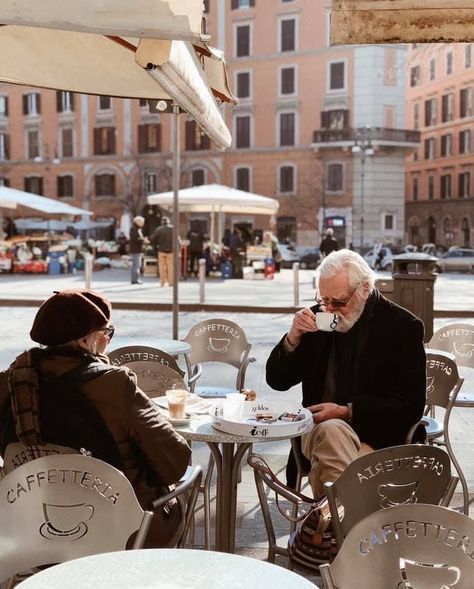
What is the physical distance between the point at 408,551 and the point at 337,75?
47193mm

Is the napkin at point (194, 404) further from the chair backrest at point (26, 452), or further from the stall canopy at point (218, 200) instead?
the stall canopy at point (218, 200)

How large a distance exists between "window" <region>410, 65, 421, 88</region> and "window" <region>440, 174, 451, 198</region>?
758cm

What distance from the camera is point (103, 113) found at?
52.5 m

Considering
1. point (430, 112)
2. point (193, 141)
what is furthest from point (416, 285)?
point (430, 112)

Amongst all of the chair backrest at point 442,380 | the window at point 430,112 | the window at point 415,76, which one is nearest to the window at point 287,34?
the window at point 415,76

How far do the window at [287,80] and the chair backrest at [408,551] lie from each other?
48409 mm

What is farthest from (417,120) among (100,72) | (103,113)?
(100,72)

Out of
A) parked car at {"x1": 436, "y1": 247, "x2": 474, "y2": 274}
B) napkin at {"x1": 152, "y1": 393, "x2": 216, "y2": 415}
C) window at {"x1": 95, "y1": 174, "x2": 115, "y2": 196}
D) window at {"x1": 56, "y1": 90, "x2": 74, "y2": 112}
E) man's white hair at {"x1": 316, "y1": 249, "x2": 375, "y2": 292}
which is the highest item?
window at {"x1": 56, "y1": 90, "x2": 74, "y2": 112}

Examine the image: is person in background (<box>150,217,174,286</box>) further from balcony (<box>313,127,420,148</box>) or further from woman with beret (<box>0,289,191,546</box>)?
balcony (<box>313,127,420,148</box>)

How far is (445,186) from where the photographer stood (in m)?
59.0

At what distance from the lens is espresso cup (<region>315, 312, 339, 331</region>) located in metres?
4.00

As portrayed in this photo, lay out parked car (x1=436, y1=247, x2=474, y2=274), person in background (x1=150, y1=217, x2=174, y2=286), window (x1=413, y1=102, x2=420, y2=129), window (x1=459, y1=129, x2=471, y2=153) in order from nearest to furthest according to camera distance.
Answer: person in background (x1=150, y1=217, x2=174, y2=286) < parked car (x1=436, y1=247, x2=474, y2=274) < window (x1=459, y1=129, x2=471, y2=153) < window (x1=413, y1=102, x2=420, y2=129)

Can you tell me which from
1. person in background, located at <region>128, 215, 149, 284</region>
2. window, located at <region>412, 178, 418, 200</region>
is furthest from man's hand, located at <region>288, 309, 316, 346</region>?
window, located at <region>412, 178, 418, 200</region>

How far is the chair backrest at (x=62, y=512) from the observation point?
2.48 metres
